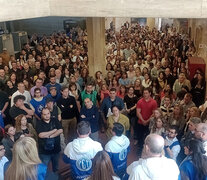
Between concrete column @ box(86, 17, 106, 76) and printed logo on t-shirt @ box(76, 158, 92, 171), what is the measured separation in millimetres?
6047

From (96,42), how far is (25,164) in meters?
6.77

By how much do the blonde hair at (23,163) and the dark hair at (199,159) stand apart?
67.3 inches

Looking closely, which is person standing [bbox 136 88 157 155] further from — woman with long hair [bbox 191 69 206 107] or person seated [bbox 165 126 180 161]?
woman with long hair [bbox 191 69 206 107]

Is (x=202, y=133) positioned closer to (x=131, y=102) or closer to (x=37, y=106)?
(x=131, y=102)

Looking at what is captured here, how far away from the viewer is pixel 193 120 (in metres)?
4.19

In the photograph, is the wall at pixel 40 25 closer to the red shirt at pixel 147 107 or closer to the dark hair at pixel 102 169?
the red shirt at pixel 147 107

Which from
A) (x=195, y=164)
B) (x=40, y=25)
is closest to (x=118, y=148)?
(x=195, y=164)

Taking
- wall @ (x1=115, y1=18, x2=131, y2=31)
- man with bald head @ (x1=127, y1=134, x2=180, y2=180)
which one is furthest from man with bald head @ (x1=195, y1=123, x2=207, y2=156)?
wall @ (x1=115, y1=18, x2=131, y2=31)

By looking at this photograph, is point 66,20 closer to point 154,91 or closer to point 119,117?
point 154,91

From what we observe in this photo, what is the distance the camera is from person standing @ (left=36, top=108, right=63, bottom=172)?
172 inches

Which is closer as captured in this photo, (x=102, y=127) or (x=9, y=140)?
(x=9, y=140)

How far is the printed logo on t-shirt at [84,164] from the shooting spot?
3.57 metres

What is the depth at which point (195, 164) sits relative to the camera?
299 cm

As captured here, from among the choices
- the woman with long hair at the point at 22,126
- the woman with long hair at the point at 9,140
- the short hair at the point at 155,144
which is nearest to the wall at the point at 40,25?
the woman with long hair at the point at 22,126
